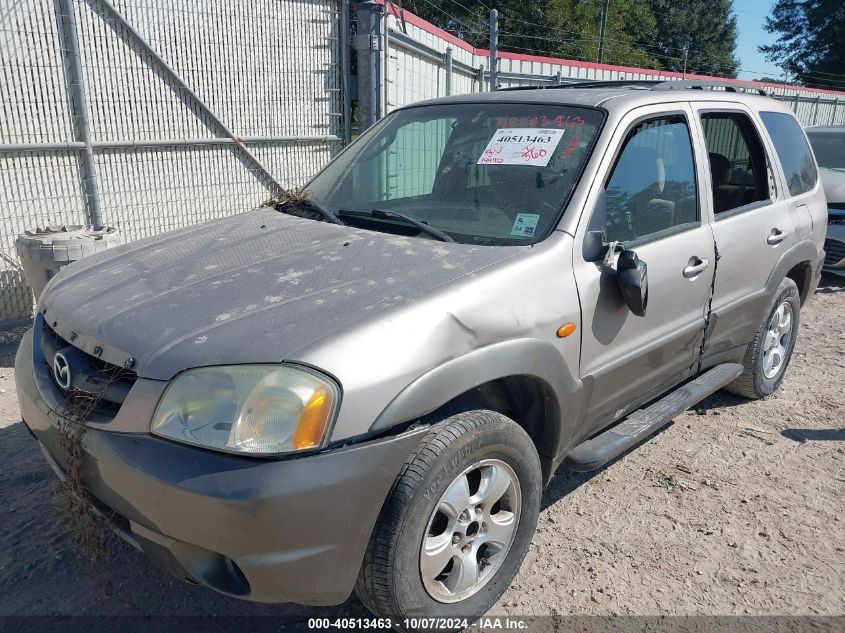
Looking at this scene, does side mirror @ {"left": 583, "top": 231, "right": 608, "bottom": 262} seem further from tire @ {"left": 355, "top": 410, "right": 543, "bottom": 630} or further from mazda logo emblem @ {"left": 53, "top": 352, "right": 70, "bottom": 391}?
mazda logo emblem @ {"left": 53, "top": 352, "right": 70, "bottom": 391}

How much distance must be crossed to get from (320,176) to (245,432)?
2058 millimetres

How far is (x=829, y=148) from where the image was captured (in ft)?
28.7

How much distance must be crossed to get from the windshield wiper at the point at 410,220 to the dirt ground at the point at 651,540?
140 cm

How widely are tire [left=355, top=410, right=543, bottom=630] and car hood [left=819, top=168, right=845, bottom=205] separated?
6.60 m

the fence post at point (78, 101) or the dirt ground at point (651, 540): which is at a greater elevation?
the fence post at point (78, 101)

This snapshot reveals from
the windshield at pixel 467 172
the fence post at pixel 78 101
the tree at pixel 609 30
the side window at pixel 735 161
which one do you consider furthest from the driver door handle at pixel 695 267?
the tree at pixel 609 30

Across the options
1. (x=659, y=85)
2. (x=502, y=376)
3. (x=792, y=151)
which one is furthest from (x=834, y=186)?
(x=502, y=376)

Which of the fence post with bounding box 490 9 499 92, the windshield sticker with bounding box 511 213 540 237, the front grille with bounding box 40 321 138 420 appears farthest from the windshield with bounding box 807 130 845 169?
the front grille with bounding box 40 321 138 420

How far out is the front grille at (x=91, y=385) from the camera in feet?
7.07

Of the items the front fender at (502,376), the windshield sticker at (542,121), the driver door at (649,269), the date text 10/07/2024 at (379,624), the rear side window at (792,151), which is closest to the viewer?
the front fender at (502,376)

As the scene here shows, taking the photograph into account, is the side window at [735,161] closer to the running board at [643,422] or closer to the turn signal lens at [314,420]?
the running board at [643,422]

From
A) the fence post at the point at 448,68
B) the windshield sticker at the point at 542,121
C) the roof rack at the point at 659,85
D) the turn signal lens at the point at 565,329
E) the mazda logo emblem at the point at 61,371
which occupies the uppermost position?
the fence post at the point at 448,68

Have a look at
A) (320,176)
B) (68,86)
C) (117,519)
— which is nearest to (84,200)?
(68,86)

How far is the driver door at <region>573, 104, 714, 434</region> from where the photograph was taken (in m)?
2.78
